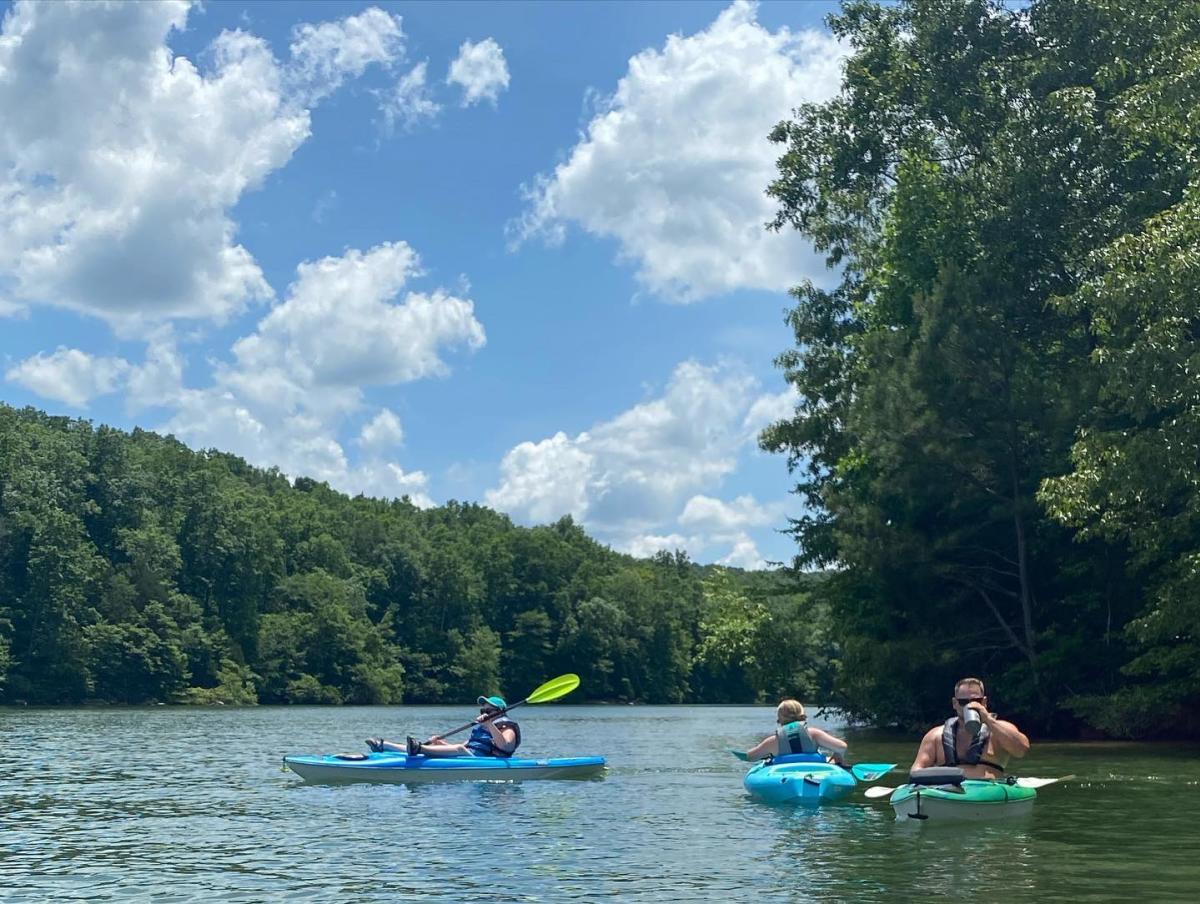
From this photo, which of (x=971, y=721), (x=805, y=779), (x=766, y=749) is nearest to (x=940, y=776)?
(x=971, y=721)

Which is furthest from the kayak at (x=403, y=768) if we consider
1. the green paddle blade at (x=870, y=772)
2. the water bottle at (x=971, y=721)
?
the water bottle at (x=971, y=721)

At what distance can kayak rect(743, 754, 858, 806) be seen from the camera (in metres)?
16.4

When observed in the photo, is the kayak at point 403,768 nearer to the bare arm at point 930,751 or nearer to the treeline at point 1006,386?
the bare arm at point 930,751

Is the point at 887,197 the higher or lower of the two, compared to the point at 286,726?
higher

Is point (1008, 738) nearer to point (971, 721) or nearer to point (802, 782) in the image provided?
point (971, 721)

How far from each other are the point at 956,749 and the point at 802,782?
2.31m

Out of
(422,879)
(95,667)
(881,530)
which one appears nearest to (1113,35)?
(881,530)

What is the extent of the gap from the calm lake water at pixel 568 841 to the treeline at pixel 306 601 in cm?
1923

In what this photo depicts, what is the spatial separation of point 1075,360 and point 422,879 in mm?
20982

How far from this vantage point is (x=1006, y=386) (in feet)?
94.8

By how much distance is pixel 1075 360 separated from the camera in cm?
2816

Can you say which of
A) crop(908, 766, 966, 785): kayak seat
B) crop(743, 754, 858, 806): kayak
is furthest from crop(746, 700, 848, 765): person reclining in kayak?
crop(908, 766, 966, 785): kayak seat

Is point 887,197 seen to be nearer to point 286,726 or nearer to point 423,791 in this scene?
point 423,791

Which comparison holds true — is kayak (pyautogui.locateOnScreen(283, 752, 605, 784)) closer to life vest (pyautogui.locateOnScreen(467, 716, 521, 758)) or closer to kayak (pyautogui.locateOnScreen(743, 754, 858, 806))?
life vest (pyautogui.locateOnScreen(467, 716, 521, 758))
